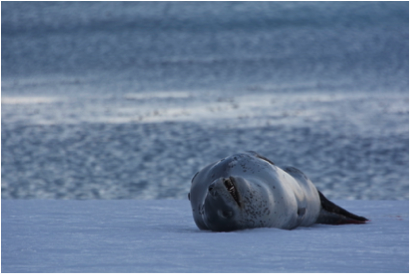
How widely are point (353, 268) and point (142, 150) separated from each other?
6.86 m

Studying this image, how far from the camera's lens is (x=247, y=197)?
375cm

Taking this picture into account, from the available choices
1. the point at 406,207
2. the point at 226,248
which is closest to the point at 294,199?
the point at 226,248

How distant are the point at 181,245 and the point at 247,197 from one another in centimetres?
55

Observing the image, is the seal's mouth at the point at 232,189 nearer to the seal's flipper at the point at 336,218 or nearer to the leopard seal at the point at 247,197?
the leopard seal at the point at 247,197

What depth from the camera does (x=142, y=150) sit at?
9500mm

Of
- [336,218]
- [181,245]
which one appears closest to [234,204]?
[181,245]

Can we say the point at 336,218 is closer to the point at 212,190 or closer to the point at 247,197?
the point at 247,197

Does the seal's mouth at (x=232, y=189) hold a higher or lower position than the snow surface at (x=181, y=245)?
higher

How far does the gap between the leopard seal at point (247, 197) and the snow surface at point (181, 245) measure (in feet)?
0.28

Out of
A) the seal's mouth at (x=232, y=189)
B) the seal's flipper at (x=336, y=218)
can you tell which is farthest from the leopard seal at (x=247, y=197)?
the seal's flipper at (x=336, y=218)

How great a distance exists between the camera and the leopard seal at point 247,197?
Result: 3732mm

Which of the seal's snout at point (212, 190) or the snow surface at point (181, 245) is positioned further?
the seal's snout at point (212, 190)

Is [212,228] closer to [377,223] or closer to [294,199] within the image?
[294,199]

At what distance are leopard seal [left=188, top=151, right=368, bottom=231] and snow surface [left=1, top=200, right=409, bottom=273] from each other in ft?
0.28
